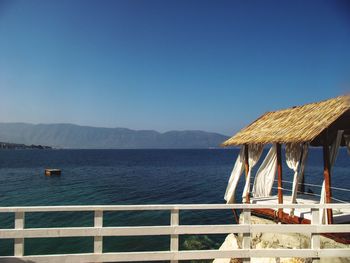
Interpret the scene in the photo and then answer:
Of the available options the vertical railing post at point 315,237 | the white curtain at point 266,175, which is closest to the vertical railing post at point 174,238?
the vertical railing post at point 315,237

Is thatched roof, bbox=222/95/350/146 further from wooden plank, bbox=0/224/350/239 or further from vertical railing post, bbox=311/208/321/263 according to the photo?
wooden plank, bbox=0/224/350/239

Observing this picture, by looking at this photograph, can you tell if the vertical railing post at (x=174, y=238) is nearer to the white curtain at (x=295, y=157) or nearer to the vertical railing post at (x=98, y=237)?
the vertical railing post at (x=98, y=237)

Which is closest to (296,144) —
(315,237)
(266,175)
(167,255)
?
(266,175)

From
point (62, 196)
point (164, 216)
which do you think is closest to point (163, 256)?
point (164, 216)

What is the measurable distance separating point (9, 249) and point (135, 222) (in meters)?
7.60

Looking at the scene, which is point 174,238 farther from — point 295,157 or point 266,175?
point 266,175

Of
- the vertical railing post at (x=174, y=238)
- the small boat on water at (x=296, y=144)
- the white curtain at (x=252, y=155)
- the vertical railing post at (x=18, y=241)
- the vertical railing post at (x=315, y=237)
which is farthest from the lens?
the white curtain at (x=252, y=155)

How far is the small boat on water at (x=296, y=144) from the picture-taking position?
31.6 feet

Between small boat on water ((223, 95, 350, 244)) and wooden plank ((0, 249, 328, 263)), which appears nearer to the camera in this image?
wooden plank ((0, 249, 328, 263))

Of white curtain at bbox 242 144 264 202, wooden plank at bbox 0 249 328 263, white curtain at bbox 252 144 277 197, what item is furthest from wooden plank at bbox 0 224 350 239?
white curtain at bbox 242 144 264 202

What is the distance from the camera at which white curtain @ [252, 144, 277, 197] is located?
508 inches

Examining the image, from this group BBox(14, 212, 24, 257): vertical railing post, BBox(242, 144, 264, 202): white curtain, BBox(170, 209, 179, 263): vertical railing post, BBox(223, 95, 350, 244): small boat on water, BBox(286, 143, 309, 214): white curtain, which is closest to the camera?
BBox(14, 212, 24, 257): vertical railing post

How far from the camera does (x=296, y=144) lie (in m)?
10.7

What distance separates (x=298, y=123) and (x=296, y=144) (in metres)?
1.02
